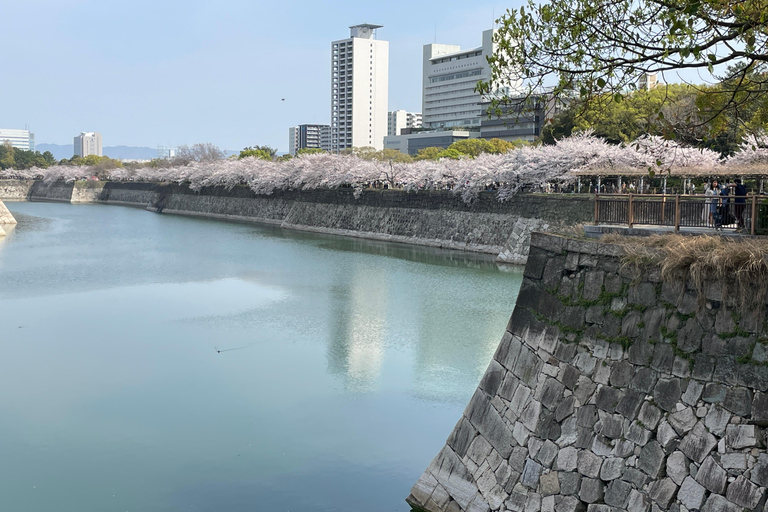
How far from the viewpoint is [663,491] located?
15.2 feet

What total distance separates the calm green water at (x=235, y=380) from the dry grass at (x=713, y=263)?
3.60m

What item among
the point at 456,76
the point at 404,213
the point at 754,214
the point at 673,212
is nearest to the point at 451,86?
the point at 456,76

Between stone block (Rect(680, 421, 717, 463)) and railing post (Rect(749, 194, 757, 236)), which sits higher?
railing post (Rect(749, 194, 757, 236))

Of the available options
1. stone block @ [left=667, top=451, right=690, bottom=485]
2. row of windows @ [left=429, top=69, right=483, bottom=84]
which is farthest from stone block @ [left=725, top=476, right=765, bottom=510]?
row of windows @ [left=429, top=69, right=483, bottom=84]

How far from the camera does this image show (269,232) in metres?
37.0

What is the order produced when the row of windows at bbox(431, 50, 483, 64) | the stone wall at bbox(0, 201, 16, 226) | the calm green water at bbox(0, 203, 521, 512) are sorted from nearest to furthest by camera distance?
1. the calm green water at bbox(0, 203, 521, 512)
2. the stone wall at bbox(0, 201, 16, 226)
3. the row of windows at bbox(431, 50, 483, 64)

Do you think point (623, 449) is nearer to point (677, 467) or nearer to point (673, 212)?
point (677, 467)

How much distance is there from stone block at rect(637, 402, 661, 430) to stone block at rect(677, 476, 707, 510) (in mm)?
403

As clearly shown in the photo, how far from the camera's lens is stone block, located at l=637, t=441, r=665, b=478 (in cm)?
470

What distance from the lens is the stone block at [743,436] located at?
14.0 ft

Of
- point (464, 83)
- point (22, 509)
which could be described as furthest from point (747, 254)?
point (464, 83)

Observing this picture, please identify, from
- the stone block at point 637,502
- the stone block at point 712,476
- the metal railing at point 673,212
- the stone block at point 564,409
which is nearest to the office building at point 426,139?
the metal railing at point 673,212

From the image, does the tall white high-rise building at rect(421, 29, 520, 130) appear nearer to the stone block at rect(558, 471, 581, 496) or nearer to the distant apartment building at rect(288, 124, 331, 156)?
the distant apartment building at rect(288, 124, 331, 156)

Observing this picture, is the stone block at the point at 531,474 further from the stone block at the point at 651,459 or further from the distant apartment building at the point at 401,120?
the distant apartment building at the point at 401,120
